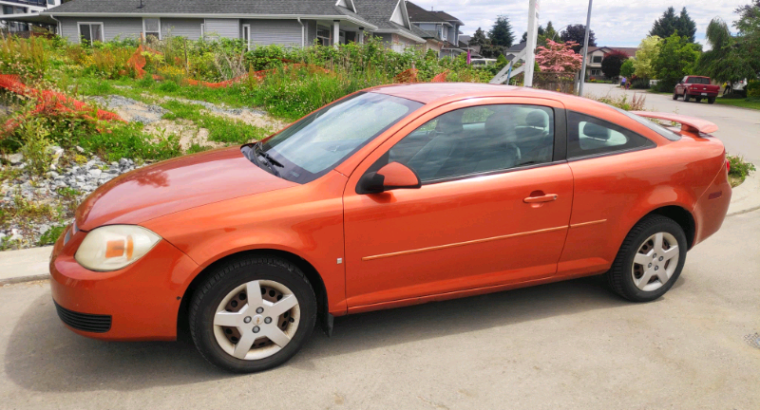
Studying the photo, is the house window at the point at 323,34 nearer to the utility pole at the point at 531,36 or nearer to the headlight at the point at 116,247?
the utility pole at the point at 531,36

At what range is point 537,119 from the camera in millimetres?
3953

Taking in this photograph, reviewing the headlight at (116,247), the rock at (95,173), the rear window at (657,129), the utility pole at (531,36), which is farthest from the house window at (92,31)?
the rear window at (657,129)

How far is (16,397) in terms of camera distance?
3029 millimetres

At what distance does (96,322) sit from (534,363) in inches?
98.3

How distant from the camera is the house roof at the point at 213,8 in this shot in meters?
A: 27.8

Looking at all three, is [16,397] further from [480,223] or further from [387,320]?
[480,223]

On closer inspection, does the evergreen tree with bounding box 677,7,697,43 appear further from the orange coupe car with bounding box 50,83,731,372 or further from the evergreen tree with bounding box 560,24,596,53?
the orange coupe car with bounding box 50,83,731,372

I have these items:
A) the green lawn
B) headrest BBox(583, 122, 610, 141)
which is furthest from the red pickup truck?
headrest BBox(583, 122, 610, 141)

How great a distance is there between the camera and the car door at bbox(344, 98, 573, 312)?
3.44 metres

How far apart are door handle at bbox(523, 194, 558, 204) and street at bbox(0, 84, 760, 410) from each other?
2.97 feet

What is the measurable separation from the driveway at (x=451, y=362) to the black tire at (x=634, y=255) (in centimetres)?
11

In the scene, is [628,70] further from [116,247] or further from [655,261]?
[116,247]

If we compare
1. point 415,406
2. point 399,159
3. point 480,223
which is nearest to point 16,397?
point 415,406

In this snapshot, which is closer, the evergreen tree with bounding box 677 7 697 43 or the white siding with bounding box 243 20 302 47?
the white siding with bounding box 243 20 302 47
